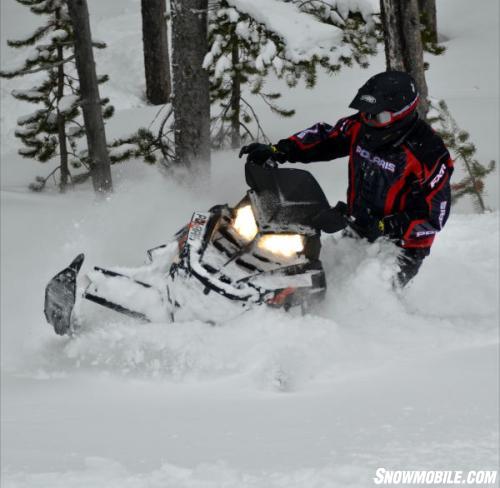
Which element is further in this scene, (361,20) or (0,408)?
(361,20)

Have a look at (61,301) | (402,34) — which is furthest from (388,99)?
(402,34)

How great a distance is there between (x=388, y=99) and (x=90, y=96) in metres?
6.40

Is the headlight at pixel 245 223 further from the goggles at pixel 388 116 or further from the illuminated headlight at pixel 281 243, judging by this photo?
the goggles at pixel 388 116

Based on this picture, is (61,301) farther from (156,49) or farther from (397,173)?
(156,49)

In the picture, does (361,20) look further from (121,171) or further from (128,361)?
(128,361)

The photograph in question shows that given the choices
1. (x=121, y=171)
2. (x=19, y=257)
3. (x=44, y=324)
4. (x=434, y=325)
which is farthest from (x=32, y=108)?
(x=434, y=325)

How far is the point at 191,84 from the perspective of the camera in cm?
855

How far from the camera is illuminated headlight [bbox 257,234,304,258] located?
461cm

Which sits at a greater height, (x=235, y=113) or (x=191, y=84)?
(x=191, y=84)

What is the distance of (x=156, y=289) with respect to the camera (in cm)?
462

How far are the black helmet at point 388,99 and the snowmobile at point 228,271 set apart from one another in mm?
699

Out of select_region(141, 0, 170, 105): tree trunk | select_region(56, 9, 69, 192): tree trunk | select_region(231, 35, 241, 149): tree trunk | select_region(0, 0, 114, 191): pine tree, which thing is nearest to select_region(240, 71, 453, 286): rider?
select_region(231, 35, 241, 149): tree trunk

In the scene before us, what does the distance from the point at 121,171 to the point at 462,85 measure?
838cm

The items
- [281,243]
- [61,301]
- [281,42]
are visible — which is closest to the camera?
[61,301]
